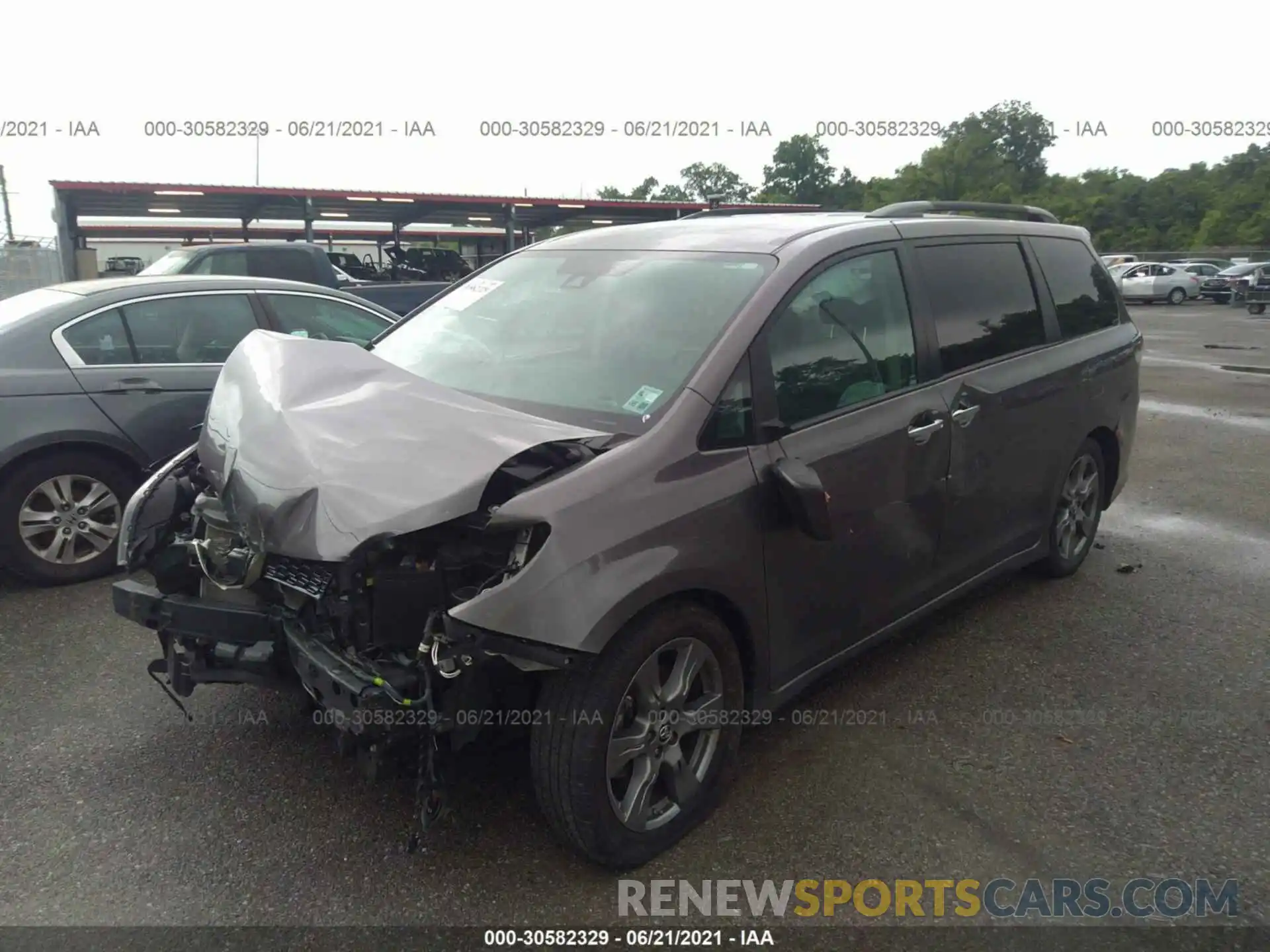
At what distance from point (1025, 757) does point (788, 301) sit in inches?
72.0

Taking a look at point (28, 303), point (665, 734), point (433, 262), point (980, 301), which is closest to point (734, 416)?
point (665, 734)

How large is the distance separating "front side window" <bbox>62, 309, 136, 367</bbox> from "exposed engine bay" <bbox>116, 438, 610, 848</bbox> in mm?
2749

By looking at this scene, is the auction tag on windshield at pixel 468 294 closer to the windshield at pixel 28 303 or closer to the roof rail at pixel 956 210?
the roof rail at pixel 956 210

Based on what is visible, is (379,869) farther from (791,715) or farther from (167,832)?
(791,715)

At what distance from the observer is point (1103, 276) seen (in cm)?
517

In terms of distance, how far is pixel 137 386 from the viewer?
516 cm

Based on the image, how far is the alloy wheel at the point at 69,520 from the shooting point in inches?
191

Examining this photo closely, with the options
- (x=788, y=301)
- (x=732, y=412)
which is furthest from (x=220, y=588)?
(x=788, y=301)

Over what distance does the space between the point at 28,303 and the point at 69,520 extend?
4.39 ft

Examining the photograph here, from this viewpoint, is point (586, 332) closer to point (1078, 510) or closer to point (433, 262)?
point (1078, 510)

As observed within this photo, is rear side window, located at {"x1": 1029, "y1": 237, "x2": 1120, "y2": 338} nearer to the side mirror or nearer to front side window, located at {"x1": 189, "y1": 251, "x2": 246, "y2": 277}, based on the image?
the side mirror

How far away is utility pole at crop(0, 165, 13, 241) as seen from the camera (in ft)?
71.8

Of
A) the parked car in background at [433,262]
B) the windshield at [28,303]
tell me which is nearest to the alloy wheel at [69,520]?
the windshield at [28,303]

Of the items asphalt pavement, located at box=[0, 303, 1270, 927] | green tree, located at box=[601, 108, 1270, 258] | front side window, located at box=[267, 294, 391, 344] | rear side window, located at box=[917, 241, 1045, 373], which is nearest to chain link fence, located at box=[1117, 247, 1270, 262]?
green tree, located at box=[601, 108, 1270, 258]
